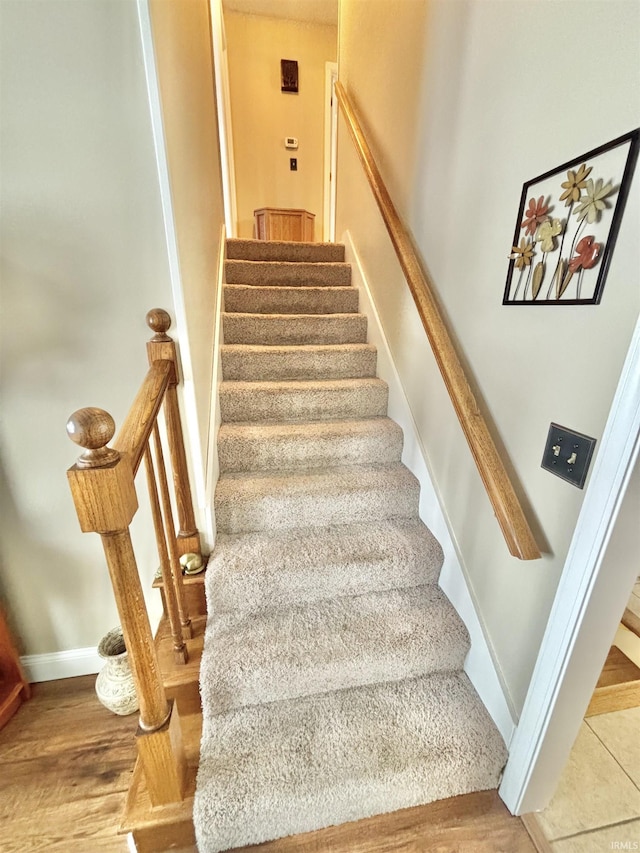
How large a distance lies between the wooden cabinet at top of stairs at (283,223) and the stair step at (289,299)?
1343 mm

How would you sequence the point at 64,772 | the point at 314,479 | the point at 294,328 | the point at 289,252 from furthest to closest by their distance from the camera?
the point at 289,252 < the point at 294,328 < the point at 314,479 < the point at 64,772

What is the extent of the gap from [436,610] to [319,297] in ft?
5.93

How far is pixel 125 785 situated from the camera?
3.85 feet

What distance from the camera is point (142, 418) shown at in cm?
81

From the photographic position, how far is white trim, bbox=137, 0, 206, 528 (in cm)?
97

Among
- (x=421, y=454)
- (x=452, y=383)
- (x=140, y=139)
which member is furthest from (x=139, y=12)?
(x=421, y=454)

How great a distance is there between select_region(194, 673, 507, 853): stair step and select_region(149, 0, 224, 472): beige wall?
0.91m

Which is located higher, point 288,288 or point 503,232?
point 503,232

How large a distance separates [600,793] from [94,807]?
1546mm

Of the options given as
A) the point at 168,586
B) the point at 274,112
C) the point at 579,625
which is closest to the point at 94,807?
the point at 168,586

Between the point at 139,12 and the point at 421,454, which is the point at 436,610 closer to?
the point at 421,454

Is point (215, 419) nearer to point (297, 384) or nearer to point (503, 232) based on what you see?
point (297, 384)

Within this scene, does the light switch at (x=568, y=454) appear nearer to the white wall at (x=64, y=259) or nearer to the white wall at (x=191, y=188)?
the white wall at (x=191, y=188)

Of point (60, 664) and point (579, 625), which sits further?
point (60, 664)
